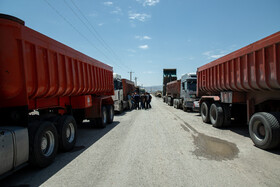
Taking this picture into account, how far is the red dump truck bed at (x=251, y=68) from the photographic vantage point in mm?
4657

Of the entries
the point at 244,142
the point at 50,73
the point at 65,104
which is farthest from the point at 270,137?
the point at 65,104

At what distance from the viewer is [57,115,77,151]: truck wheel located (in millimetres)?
4883

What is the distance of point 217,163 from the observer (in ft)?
13.3

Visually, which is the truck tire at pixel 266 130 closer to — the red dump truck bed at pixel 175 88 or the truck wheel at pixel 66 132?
the truck wheel at pixel 66 132

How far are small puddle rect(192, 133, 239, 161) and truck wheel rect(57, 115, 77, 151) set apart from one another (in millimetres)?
3514

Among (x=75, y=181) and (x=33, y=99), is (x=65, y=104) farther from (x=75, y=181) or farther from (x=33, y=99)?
(x=75, y=181)

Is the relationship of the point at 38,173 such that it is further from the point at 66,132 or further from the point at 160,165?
the point at 160,165

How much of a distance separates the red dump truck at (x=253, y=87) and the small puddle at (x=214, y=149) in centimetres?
80

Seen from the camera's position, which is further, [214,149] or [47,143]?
[214,149]

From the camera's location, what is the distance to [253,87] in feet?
18.8

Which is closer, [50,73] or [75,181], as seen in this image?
[75,181]

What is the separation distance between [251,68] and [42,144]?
6216mm

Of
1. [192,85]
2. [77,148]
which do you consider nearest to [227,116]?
[77,148]

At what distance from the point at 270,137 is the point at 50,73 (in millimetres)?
5784
